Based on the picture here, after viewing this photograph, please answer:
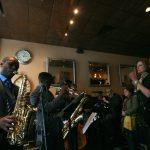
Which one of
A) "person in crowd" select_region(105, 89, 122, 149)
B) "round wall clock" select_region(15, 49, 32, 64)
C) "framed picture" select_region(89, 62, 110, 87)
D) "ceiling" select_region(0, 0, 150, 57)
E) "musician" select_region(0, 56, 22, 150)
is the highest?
"ceiling" select_region(0, 0, 150, 57)

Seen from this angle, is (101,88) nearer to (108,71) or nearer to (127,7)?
(108,71)

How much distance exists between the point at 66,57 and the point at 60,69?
529 mm

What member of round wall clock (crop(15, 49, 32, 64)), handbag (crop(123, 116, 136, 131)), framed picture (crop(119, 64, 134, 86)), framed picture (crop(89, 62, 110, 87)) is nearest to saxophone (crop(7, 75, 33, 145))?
handbag (crop(123, 116, 136, 131))

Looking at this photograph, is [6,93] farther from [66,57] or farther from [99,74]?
[99,74]

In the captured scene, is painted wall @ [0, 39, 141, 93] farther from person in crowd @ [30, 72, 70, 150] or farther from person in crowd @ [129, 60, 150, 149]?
person in crowd @ [129, 60, 150, 149]

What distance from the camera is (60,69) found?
625 centimetres

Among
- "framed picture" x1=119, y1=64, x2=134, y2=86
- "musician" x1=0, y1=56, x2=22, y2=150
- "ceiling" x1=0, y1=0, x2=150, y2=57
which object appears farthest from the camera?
"framed picture" x1=119, y1=64, x2=134, y2=86

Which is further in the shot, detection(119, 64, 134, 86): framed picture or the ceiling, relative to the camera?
detection(119, 64, 134, 86): framed picture

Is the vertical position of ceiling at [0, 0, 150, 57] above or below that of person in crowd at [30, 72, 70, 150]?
above

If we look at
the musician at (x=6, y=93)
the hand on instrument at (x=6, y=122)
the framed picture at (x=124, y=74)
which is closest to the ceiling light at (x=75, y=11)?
the musician at (x=6, y=93)

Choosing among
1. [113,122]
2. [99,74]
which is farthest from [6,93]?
[99,74]

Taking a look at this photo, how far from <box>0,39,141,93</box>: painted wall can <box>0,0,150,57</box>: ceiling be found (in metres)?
0.21

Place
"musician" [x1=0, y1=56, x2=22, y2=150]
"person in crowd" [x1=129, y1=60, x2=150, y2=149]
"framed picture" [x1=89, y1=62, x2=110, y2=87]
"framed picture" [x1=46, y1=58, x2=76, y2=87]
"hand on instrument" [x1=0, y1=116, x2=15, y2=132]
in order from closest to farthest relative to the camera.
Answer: "hand on instrument" [x1=0, y1=116, x2=15, y2=132] < "musician" [x1=0, y1=56, x2=22, y2=150] < "person in crowd" [x1=129, y1=60, x2=150, y2=149] < "framed picture" [x1=46, y1=58, x2=76, y2=87] < "framed picture" [x1=89, y1=62, x2=110, y2=87]

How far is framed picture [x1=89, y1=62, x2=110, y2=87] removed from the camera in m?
6.73
